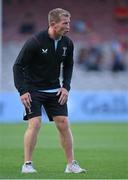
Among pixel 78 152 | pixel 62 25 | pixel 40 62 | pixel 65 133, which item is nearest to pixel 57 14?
pixel 62 25

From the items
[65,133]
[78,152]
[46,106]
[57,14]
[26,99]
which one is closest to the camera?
[57,14]

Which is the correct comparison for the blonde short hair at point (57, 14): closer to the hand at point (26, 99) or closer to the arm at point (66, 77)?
the arm at point (66, 77)

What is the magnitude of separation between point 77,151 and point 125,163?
2.56 meters

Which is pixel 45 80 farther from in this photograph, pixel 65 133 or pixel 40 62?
pixel 65 133

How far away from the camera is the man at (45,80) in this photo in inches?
410

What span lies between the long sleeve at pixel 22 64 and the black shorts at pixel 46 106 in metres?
0.20

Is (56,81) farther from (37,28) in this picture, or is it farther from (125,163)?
(37,28)

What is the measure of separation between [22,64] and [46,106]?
28.0 inches

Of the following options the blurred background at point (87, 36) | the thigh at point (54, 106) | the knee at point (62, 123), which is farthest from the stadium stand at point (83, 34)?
the knee at point (62, 123)

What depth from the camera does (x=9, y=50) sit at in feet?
111

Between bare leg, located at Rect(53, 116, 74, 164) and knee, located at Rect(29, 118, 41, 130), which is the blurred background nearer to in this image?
bare leg, located at Rect(53, 116, 74, 164)

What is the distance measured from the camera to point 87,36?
34219 millimetres

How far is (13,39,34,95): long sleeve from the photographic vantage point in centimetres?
1039

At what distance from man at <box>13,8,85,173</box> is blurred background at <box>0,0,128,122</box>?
22.4 metres
